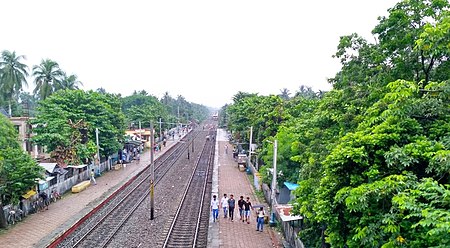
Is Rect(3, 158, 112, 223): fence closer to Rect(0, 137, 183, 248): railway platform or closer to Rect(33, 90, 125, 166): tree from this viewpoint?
Rect(0, 137, 183, 248): railway platform

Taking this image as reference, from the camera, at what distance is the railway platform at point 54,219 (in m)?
15.3

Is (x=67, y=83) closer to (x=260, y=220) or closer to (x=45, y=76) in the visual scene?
(x=45, y=76)

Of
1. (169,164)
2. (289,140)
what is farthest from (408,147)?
(169,164)

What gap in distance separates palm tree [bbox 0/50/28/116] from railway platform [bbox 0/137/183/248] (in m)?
24.6

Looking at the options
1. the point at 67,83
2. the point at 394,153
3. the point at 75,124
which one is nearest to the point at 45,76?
the point at 67,83

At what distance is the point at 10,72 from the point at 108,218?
33782 mm

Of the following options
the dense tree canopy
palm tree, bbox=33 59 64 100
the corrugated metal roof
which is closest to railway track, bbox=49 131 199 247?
the corrugated metal roof

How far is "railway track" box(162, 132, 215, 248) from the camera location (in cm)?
1583

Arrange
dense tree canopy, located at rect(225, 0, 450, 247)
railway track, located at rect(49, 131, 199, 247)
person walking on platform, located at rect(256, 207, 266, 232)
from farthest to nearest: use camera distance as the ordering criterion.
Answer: person walking on platform, located at rect(256, 207, 266, 232) → railway track, located at rect(49, 131, 199, 247) → dense tree canopy, located at rect(225, 0, 450, 247)

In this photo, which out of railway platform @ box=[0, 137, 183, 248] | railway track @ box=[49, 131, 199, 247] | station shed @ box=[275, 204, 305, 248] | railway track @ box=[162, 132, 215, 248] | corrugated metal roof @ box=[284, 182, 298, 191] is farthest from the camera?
corrugated metal roof @ box=[284, 182, 298, 191]

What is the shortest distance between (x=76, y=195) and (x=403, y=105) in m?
21.4

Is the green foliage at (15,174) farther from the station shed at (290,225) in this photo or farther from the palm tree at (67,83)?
the palm tree at (67,83)

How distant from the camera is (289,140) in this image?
71.1ft

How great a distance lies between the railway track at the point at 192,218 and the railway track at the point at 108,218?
263cm
